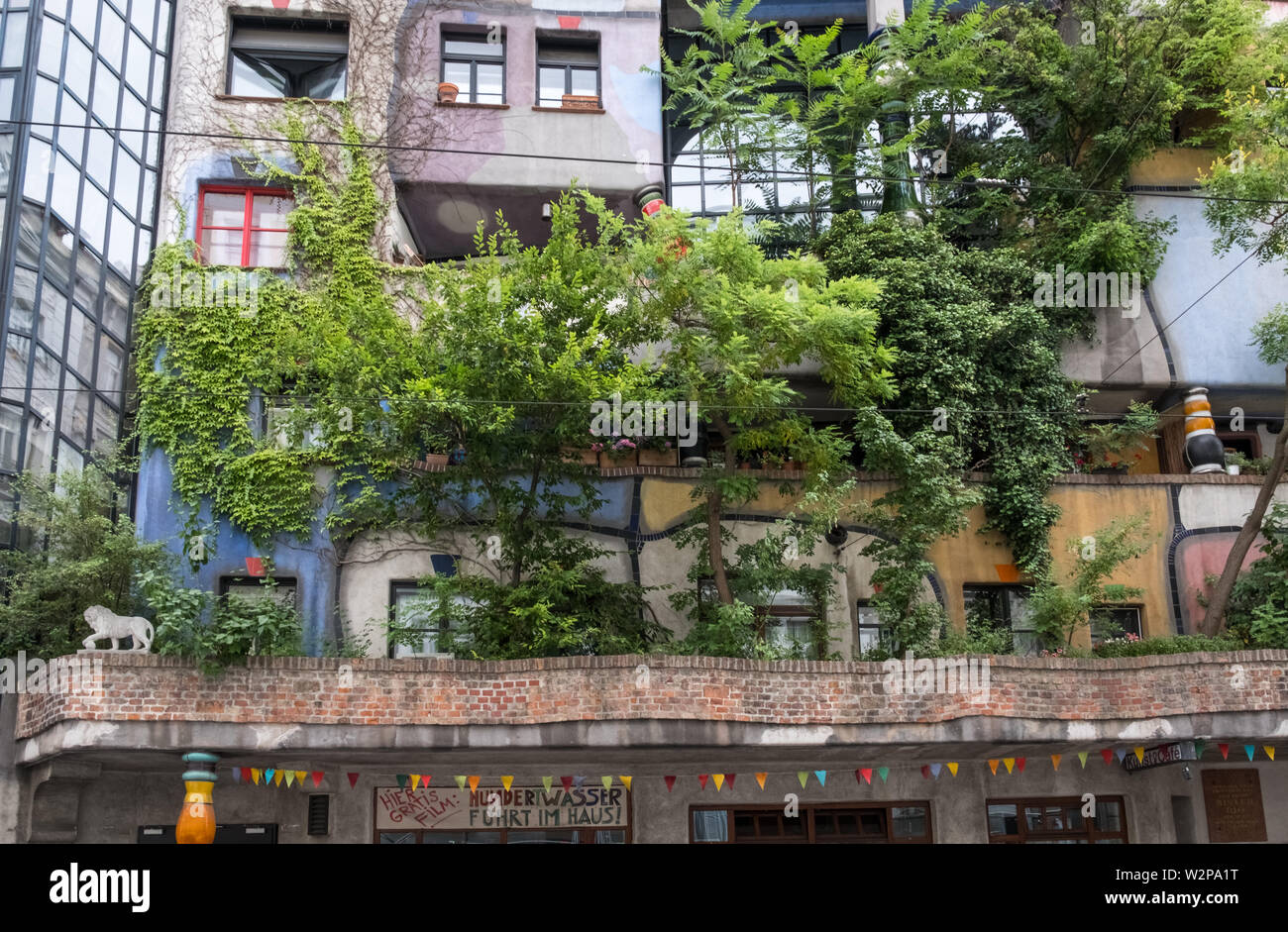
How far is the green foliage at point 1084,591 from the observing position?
17859 mm

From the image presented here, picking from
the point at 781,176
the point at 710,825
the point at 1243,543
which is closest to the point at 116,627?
the point at 710,825

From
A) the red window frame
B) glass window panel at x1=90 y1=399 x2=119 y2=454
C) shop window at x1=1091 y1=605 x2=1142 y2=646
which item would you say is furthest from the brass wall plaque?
glass window panel at x1=90 y1=399 x2=119 y2=454

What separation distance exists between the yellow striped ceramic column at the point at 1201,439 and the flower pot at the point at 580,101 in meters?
11.9

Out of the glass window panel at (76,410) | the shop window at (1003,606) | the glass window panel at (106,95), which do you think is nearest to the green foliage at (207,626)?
the glass window panel at (76,410)

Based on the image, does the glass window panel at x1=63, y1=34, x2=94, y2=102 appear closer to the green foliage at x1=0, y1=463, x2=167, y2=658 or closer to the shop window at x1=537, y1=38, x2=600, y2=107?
the green foliage at x1=0, y1=463, x2=167, y2=658

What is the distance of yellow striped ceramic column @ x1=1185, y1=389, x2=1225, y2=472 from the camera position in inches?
798

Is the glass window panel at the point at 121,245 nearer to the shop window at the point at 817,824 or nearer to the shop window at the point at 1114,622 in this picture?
the shop window at the point at 817,824

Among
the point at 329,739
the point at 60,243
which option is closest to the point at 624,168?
the point at 60,243

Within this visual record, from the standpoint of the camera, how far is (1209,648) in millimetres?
17266

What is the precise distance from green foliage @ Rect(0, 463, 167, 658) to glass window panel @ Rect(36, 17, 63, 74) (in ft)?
20.9

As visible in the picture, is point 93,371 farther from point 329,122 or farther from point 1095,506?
point 1095,506

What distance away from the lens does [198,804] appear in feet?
46.6

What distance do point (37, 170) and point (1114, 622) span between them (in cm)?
1818

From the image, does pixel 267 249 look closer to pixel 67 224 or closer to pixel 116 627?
pixel 67 224
